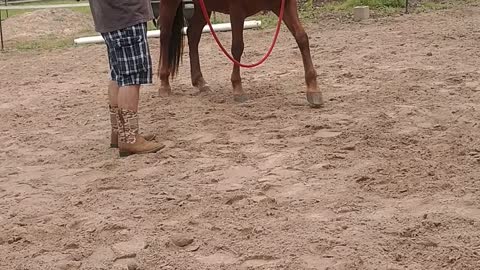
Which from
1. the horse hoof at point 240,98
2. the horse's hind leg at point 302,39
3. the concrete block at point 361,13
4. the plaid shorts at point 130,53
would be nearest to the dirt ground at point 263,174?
the horse hoof at point 240,98

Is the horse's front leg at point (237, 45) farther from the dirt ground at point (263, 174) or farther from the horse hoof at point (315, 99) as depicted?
the horse hoof at point (315, 99)

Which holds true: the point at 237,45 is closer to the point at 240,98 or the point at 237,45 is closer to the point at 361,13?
the point at 240,98

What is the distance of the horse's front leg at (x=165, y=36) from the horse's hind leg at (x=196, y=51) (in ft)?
0.82

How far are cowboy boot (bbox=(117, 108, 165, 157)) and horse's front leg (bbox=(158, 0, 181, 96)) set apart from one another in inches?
69.9

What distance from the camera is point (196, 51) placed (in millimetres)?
6656

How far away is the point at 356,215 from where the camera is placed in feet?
10.9

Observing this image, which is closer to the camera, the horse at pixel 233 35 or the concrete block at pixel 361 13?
the horse at pixel 233 35

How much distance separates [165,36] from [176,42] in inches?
4.5

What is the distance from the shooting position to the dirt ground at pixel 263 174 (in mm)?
3064

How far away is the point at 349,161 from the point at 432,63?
9.55 feet

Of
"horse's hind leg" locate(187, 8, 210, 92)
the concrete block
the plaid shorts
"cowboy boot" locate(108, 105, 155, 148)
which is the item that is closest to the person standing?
the plaid shorts

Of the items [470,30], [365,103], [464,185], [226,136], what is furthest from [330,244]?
[470,30]

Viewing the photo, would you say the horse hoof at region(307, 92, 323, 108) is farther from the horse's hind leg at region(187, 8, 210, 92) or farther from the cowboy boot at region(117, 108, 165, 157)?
the cowboy boot at region(117, 108, 165, 157)

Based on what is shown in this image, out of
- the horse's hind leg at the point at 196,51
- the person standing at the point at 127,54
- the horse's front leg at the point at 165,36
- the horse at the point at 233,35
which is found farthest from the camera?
the horse's hind leg at the point at 196,51
